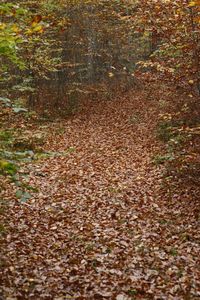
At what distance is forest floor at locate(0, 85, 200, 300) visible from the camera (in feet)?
21.8

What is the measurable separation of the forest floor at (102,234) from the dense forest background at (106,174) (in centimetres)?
3

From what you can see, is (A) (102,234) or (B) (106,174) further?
(B) (106,174)

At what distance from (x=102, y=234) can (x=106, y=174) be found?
393 centimetres

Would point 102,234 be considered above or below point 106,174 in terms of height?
below

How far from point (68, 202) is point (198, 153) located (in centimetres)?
397

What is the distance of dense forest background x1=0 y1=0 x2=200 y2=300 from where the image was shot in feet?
21.4

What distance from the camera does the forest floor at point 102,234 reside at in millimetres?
6641

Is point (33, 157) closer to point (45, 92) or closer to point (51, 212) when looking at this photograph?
point (51, 212)

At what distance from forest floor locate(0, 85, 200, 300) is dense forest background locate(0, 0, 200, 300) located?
3 cm

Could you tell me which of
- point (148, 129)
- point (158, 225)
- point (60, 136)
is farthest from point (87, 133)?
point (158, 225)

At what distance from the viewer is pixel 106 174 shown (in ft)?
40.4

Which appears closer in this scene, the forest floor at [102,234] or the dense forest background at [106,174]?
the dense forest background at [106,174]

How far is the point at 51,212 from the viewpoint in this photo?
31.4ft

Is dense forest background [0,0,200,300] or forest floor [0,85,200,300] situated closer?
dense forest background [0,0,200,300]
